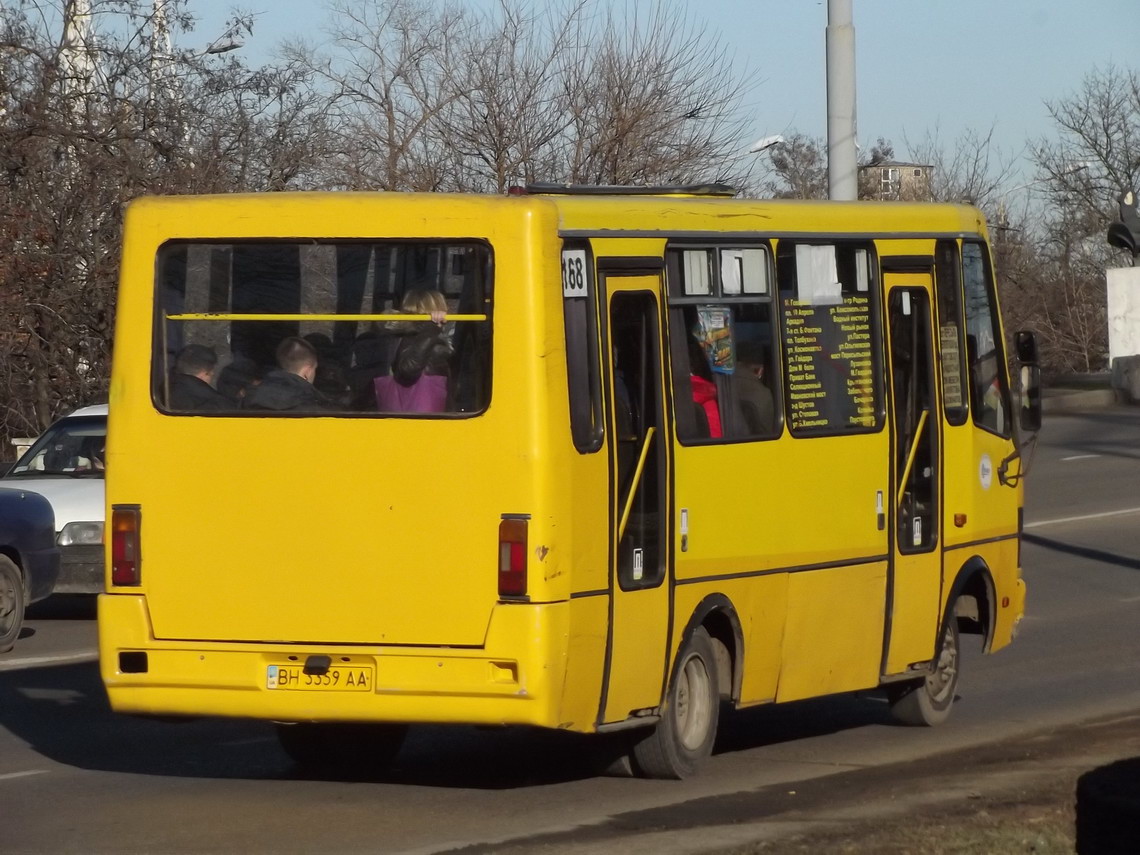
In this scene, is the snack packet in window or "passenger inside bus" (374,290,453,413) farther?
the snack packet in window

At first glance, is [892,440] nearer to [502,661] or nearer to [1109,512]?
[502,661]

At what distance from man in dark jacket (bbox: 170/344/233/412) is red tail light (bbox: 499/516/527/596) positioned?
4.42ft

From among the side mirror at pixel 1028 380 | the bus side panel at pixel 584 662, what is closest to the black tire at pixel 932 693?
the side mirror at pixel 1028 380

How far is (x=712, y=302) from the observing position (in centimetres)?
898

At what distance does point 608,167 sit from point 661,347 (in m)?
24.8

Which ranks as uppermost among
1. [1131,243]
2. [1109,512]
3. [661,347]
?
[1131,243]

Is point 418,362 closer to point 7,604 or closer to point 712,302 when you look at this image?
point 712,302

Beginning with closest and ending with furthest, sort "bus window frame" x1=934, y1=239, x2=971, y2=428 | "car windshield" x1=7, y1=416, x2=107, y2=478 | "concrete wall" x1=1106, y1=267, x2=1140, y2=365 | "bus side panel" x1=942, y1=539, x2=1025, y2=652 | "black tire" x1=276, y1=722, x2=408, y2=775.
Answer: "black tire" x1=276, y1=722, x2=408, y2=775, "bus window frame" x1=934, y1=239, x2=971, y2=428, "bus side panel" x1=942, y1=539, x2=1025, y2=652, "car windshield" x1=7, y1=416, x2=107, y2=478, "concrete wall" x1=1106, y1=267, x2=1140, y2=365

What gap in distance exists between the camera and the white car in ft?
51.9

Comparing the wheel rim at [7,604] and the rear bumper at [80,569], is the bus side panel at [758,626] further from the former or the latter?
the rear bumper at [80,569]

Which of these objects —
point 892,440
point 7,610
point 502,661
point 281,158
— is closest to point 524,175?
point 281,158

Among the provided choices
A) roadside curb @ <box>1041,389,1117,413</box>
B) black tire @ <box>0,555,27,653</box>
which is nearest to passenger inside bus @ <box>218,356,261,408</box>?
black tire @ <box>0,555,27,653</box>

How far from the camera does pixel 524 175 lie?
33281 mm

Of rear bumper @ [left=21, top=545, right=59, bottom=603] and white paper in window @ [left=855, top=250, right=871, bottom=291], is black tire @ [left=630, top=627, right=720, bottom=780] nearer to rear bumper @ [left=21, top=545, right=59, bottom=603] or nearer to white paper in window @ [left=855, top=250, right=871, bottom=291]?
white paper in window @ [left=855, top=250, right=871, bottom=291]
